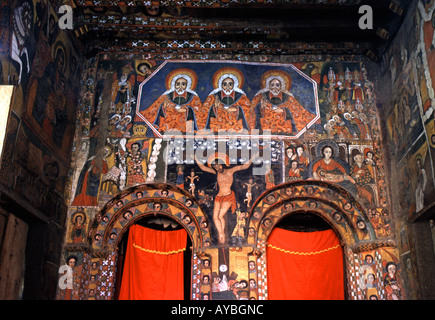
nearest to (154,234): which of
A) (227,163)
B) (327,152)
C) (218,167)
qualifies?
(218,167)

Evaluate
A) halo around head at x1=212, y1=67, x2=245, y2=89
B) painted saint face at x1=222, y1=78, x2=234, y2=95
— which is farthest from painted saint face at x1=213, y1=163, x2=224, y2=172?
halo around head at x1=212, y1=67, x2=245, y2=89

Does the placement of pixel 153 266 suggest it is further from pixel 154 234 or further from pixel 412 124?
pixel 412 124

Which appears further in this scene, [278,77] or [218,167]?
[278,77]

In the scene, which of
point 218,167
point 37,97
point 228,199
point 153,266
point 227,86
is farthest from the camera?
point 227,86

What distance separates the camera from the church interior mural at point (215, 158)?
8141 mm

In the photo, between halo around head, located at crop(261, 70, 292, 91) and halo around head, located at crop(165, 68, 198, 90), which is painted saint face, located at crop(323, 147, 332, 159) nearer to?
halo around head, located at crop(261, 70, 292, 91)

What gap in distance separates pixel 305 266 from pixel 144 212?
352 centimetres

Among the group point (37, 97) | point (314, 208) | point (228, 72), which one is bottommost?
point (314, 208)

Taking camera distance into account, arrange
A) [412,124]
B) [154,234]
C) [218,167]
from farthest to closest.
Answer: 1. [154,234]
2. [218,167]
3. [412,124]

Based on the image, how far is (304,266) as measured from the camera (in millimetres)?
9484

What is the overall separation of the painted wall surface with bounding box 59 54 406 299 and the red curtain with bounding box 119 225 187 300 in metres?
0.78

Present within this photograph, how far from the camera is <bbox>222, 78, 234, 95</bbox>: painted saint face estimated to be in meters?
10.1

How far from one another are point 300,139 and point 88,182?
14.6ft

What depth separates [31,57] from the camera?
7.88 meters
